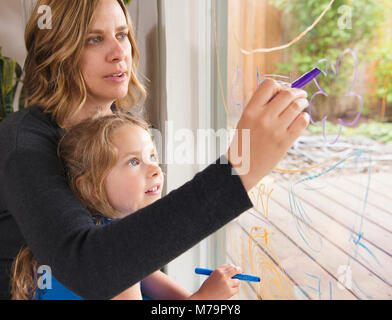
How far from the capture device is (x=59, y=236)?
53cm

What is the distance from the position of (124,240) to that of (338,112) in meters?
0.41

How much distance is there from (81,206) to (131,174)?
0.15 m

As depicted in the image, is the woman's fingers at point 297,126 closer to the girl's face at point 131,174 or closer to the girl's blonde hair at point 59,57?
the girl's face at point 131,174

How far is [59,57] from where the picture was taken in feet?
2.65

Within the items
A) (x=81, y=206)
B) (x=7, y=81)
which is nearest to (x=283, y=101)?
(x=81, y=206)

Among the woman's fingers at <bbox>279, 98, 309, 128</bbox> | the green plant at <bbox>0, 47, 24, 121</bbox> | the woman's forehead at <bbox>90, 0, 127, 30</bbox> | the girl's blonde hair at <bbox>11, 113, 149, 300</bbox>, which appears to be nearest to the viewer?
the woman's fingers at <bbox>279, 98, 309, 128</bbox>

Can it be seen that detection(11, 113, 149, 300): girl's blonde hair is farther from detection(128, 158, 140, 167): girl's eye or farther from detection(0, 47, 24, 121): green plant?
detection(0, 47, 24, 121): green plant

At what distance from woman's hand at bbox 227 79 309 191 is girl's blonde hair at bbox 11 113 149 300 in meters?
0.30

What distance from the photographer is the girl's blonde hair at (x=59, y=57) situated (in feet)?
2.62

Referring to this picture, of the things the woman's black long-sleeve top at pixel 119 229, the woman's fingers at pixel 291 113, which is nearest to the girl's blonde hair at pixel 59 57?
the woman's black long-sleeve top at pixel 119 229

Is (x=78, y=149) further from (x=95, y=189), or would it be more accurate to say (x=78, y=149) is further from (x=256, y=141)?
(x=256, y=141)

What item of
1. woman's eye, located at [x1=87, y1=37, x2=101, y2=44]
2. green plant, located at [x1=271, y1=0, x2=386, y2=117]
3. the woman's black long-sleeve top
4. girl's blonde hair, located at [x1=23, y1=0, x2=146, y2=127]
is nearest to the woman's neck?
girl's blonde hair, located at [x1=23, y1=0, x2=146, y2=127]

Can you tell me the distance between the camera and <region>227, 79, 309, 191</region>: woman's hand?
0.47 m
